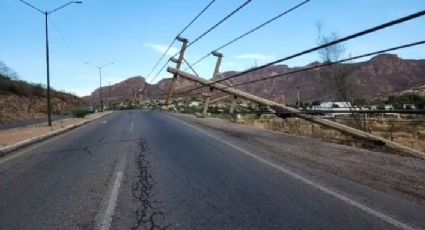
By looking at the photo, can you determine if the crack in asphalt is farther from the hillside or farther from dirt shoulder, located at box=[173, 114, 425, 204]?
the hillside

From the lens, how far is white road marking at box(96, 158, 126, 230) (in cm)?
702

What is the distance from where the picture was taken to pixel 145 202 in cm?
842

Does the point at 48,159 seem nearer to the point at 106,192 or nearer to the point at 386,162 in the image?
the point at 106,192

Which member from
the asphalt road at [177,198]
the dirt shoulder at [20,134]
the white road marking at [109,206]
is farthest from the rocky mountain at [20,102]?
the white road marking at [109,206]

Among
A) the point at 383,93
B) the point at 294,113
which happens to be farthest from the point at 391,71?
the point at 294,113

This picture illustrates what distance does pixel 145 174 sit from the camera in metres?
11.5

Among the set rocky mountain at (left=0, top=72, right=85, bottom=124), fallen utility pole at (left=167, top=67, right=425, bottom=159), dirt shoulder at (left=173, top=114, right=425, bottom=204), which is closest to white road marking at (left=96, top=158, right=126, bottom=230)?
dirt shoulder at (left=173, top=114, right=425, bottom=204)

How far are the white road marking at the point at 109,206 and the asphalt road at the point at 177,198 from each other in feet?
0.04

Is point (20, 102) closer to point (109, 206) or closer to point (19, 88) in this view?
point (19, 88)

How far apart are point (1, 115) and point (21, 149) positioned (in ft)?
153

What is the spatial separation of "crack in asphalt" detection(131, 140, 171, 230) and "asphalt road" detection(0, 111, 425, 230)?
14 mm

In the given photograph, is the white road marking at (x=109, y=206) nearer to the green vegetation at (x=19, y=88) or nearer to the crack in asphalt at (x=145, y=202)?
the crack in asphalt at (x=145, y=202)

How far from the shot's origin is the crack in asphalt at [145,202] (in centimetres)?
698

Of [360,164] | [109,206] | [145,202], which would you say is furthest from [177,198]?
[360,164]
